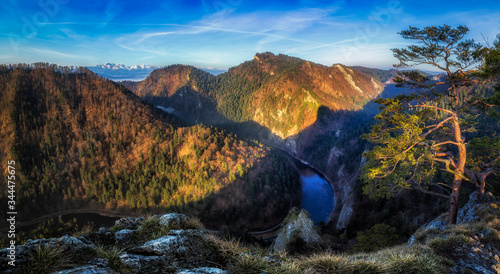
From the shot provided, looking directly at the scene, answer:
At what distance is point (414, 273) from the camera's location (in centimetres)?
615

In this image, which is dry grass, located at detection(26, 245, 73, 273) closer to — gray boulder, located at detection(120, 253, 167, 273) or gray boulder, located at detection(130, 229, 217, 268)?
gray boulder, located at detection(120, 253, 167, 273)

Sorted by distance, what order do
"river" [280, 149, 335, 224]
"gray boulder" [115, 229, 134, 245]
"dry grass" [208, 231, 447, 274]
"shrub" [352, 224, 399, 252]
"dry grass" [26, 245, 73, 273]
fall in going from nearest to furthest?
"dry grass" [26, 245, 73, 273] → "dry grass" [208, 231, 447, 274] → "gray boulder" [115, 229, 134, 245] → "shrub" [352, 224, 399, 252] → "river" [280, 149, 335, 224]

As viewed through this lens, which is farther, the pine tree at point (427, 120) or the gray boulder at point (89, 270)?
the pine tree at point (427, 120)

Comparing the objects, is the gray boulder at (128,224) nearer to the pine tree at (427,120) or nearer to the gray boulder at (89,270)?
the gray boulder at (89,270)

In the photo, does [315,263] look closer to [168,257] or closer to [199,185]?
[168,257]

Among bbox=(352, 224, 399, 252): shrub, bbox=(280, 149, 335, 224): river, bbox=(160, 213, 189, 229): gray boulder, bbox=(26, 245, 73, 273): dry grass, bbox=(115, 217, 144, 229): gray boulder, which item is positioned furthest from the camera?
bbox=(280, 149, 335, 224): river

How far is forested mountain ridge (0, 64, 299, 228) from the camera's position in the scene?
8188 cm

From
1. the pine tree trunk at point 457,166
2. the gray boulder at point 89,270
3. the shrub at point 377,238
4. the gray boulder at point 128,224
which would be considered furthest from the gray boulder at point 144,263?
the shrub at point 377,238

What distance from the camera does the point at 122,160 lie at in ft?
350

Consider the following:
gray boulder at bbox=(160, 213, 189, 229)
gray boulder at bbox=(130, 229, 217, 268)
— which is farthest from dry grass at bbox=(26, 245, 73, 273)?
gray boulder at bbox=(160, 213, 189, 229)

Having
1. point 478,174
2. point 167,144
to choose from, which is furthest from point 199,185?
point 478,174

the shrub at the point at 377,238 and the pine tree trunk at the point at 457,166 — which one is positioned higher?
the pine tree trunk at the point at 457,166

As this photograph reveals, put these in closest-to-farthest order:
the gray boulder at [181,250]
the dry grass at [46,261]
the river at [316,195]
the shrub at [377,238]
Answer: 1. the dry grass at [46,261]
2. the gray boulder at [181,250]
3. the shrub at [377,238]
4. the river at [316,195]

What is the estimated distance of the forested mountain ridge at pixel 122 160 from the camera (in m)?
81.9
